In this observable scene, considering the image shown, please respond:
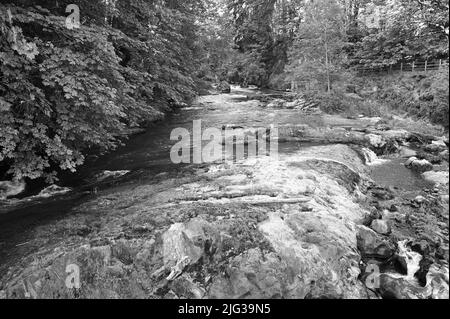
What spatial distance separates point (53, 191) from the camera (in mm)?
8445

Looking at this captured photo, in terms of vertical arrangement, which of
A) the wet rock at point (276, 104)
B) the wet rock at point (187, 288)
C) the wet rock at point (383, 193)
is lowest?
the wet rock at point (187, 288)

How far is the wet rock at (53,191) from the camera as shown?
8.25m

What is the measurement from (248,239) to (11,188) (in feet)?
21.4

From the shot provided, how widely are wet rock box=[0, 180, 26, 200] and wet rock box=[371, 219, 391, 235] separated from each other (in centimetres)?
839

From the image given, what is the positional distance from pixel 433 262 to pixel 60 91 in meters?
8.45

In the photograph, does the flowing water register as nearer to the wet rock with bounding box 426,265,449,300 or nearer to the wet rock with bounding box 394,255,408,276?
the wet rock with bounding box 394,255,408,276

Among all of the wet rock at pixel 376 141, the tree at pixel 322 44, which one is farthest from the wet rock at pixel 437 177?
the tree at pixel 322 44

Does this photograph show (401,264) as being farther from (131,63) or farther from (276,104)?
(276,104)

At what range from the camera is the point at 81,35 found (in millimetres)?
8312

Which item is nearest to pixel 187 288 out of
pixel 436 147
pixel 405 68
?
pixel 436 147

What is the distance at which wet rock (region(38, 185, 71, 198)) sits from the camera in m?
8.25

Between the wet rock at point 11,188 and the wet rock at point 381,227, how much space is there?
8387mm

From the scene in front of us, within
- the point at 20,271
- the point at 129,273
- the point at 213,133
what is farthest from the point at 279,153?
the point at 20,271

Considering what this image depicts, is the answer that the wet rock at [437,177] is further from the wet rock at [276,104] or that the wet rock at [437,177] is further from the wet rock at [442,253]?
the wet rock at [276,104]
